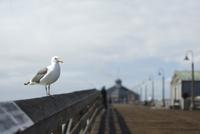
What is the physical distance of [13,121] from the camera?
4520 millimetres

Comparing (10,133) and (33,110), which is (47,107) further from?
(10,133)

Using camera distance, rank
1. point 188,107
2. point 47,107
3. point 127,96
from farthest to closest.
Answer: point 127,96, point 188,107, point 47,107

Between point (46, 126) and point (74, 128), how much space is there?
14.4 feet

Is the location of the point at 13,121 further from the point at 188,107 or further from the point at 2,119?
the point at 188,107

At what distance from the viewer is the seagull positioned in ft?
34.2

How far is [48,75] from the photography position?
414 inches

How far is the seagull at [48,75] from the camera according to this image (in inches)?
410

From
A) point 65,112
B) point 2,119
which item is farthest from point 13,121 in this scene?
point 65,112

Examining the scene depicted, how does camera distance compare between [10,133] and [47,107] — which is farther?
[47,107]

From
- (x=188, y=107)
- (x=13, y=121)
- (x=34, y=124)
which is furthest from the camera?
(x=188, y=107)

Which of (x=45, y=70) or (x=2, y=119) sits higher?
(x=45, y=70)

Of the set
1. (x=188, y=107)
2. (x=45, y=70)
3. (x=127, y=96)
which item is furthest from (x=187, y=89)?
(x=45, y=70)

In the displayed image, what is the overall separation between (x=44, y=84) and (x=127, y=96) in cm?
18084

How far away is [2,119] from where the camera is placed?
4.34 meters
